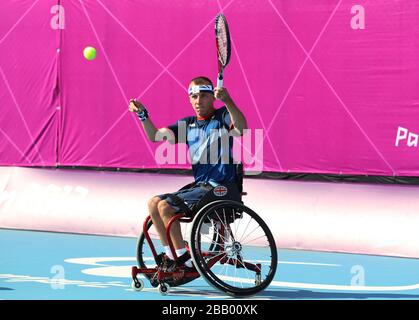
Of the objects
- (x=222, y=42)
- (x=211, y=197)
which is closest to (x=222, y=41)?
(x=222, y=42)

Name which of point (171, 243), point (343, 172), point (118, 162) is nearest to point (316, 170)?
point (343, 172)

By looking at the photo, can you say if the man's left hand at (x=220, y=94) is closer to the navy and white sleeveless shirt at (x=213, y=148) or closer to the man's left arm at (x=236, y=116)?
the man's left arm at (x=236, y=116)

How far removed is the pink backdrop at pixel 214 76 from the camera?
1034cm

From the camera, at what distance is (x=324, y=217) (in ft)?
34.5

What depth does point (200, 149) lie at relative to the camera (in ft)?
24.5

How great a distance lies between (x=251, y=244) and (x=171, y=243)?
4.02m

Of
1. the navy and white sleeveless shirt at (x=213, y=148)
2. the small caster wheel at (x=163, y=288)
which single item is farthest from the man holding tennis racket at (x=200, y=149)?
the small caster wheel at (x=163, y=288)

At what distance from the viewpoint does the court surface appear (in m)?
7.25

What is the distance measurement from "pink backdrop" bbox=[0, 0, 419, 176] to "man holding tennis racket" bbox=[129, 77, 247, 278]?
3361 millimetres

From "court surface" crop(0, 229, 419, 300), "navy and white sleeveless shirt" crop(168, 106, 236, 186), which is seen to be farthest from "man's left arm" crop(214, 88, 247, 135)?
"court surface" crop(0, 229, 419, 300)

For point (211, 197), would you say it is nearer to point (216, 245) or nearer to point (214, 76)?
point (216, 245)

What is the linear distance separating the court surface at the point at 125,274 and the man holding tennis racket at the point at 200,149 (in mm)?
528

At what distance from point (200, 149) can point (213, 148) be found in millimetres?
127
